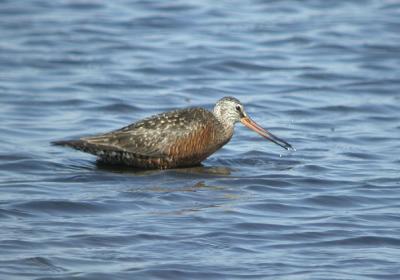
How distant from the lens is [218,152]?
12.6 m

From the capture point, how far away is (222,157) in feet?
40.2

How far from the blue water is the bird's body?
16 cm

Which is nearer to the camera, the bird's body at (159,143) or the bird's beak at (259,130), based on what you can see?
the bird's body at (159,143)

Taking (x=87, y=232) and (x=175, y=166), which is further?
(x=175, y=166)

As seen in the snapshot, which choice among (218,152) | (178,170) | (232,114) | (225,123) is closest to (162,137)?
(178,170)

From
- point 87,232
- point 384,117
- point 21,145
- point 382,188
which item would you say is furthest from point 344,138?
point 87,232

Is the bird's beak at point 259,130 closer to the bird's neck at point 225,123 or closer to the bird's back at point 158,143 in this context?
the bird's neck at point 225,123

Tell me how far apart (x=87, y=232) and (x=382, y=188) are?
10.5 feet

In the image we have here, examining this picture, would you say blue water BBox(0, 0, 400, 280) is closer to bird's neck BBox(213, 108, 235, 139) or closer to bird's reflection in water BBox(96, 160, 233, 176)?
bird's reflection in water BBox(96, 160, 233, 176)

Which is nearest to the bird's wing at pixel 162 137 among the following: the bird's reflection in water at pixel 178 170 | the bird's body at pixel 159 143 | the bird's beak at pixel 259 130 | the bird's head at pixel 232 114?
the bird's body at pixel 159 143

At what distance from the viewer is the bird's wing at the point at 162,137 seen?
11469 millimetres

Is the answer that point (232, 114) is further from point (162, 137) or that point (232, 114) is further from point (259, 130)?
point (162, 137)

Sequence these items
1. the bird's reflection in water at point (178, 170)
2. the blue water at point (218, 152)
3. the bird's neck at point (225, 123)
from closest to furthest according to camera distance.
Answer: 1. the blue water at point (218, 152)
2. the bird's reflection in water at point (178, 170)
3. the bird's neck at point (225, 123)

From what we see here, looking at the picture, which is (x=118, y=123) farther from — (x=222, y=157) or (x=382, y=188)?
(x=382, y=188)
